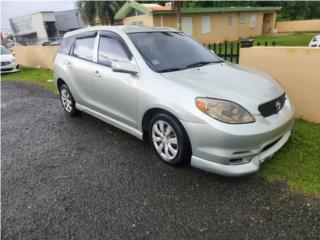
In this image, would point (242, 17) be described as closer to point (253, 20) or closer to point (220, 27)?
point (253, 20)

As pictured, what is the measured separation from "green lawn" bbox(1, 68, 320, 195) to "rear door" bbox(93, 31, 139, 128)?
6.21 feet

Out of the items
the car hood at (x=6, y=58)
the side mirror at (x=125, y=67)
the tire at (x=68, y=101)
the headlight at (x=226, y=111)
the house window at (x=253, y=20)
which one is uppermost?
the side mirror at (x=125, y=67)

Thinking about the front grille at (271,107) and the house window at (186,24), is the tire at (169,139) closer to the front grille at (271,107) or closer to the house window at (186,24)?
the front grille at (271,107)

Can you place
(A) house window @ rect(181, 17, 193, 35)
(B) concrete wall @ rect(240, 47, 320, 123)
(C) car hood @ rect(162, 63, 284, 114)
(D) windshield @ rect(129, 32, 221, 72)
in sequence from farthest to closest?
(A) house window @ rect(181, 17, 193, 35) < (B) concrete wall @ rect(240, 47, 320, 123) < (D) windshield @ rect(129, 32, 221, 72) < (C) car hood @ rect(162, 63, 284, 114)

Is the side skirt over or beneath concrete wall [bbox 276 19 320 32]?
over

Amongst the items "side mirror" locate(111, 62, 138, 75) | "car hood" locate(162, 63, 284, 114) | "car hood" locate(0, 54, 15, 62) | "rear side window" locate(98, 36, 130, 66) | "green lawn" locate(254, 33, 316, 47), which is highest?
"rear side window" locate(98, 36, 130, 66)

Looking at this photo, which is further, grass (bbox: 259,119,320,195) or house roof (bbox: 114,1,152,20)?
house roof (bbox: 114,1,152,20)

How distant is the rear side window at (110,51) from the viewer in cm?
362

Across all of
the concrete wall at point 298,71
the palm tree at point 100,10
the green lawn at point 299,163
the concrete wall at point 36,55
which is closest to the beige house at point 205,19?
the palm tree at point 100,10

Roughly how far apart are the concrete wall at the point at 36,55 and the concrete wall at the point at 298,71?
32.1 ft

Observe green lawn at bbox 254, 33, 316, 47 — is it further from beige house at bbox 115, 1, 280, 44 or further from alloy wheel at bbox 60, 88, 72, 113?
alloy wheel at bbox 60, 88, 72, 113

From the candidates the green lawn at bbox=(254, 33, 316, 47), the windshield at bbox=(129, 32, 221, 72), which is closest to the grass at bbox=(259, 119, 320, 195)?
the windshield at bbox=(129, 32, 221, 72)

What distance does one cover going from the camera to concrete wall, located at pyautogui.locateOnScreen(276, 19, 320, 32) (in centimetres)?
3192

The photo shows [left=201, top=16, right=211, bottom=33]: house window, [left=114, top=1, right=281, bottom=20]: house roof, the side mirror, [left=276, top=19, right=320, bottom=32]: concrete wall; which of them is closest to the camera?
the side mirror
